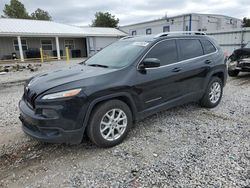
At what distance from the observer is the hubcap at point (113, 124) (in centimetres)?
314

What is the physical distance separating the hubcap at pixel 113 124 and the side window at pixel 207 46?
8.68ft

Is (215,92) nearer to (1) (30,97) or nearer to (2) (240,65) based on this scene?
(1) (30,97)

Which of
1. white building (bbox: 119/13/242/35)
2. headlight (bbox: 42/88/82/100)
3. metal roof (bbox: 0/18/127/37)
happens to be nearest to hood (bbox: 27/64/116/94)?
headlight (bbox: 42/88/82/100)

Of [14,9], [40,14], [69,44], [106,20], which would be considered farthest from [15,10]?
[69,44]

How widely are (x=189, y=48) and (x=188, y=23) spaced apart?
18.4 metres

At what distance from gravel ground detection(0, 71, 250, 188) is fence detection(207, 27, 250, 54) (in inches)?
474

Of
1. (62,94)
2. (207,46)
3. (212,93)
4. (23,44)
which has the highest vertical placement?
(23,44)

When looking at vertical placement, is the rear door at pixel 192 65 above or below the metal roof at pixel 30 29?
below

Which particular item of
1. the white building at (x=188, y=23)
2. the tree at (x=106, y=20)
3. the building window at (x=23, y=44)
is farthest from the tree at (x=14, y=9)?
the white building at (x=188, y=23)

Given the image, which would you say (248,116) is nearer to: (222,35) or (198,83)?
(198,83)

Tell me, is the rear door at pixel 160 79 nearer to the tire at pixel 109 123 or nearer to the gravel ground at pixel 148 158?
the tire at pixel 109 123

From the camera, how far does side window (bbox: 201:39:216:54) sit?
15.3 ft

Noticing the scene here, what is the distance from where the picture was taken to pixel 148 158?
2955 mm

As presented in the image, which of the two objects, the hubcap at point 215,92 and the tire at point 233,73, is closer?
the hubcap at point 215,92
